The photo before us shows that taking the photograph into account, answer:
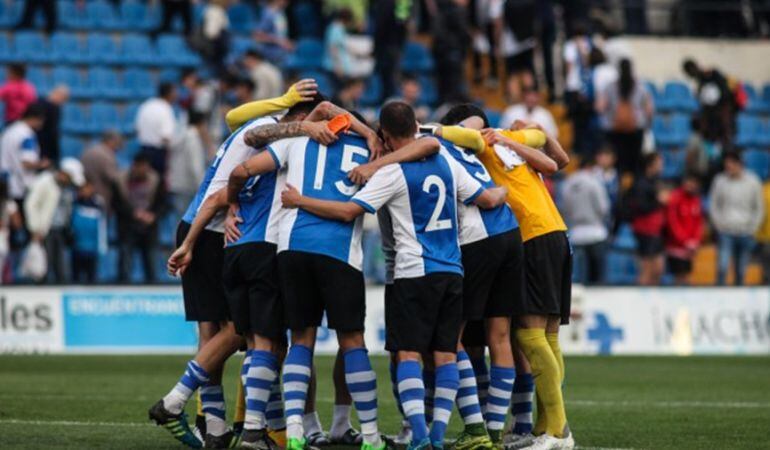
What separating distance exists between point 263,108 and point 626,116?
48.5 ft

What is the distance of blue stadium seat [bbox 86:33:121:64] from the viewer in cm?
2709

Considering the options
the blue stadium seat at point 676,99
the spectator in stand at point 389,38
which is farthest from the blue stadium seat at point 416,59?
the blue stadium seat at point 676,99

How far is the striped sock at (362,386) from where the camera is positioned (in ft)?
34.2

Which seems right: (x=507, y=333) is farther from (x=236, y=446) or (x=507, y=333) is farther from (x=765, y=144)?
(x=765, y=144)

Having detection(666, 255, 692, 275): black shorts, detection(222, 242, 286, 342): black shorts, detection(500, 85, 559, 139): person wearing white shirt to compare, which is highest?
detection(500, 85, 559, 139): person wearing white shirt

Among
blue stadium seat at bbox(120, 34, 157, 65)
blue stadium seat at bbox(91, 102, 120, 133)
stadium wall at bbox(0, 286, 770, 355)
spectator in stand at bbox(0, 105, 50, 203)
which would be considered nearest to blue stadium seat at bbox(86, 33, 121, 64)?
blue stadium seat at bbox(120, 34, 157, 65)

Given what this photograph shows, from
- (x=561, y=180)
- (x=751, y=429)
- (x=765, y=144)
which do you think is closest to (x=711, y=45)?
(x=765, y=144)

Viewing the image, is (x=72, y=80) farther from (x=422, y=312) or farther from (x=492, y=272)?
(x=422, y=312)

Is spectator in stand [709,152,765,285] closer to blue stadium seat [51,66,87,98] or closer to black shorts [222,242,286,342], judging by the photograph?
blue stadium seat [51,66,87,98]

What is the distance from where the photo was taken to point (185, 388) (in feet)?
36.1

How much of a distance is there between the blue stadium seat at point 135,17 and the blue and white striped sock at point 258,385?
17886 millimetres

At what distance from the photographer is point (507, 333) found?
1102cm

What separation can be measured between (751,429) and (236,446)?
3.65m

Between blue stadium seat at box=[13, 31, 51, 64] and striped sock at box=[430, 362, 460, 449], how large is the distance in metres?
17.5
